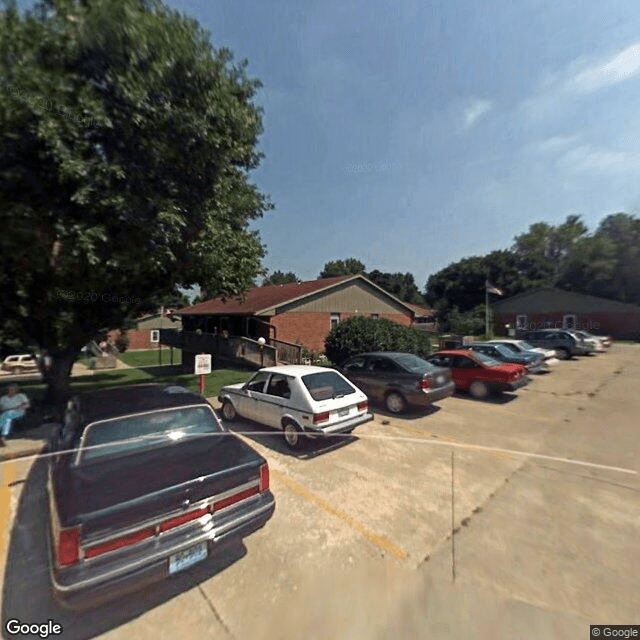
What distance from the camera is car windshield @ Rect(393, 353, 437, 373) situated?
8.71 meters

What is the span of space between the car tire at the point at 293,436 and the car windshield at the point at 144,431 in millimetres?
2335

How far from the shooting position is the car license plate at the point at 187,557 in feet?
9.57

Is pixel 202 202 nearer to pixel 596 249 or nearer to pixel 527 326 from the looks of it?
pixel 527 326

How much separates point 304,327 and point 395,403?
41.5ft

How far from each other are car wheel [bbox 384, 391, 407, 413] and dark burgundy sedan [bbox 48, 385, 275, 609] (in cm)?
549

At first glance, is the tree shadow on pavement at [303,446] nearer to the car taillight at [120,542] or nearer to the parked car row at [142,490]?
the parked car row at [142,490]

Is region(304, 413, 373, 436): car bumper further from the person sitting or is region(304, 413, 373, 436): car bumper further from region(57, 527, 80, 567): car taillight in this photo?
the person sitting

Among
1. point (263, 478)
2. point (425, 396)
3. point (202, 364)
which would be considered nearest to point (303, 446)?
point (263, 478)

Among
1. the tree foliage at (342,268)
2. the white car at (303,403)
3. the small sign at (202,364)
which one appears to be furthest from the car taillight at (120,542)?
the tree foliage at (342,268)

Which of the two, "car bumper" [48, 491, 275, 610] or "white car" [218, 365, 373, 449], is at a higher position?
"white car" [218, 365, 373, 449]

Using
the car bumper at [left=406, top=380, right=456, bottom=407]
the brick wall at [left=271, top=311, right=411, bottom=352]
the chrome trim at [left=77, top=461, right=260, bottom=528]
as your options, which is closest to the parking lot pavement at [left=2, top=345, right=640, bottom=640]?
the chrome trim at [left=77, top=461, right=260, bottom=528]

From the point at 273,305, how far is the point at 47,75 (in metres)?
14.1

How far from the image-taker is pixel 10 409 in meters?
7.12

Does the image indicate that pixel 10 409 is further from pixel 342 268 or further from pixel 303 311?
pixel 342 268
